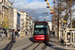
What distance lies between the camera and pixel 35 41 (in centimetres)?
1812

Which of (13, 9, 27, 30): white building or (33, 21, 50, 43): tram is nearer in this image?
(33, 21, 50, 43): tram

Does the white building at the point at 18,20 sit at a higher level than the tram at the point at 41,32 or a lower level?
higher

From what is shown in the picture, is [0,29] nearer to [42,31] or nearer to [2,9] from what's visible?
[2,9]

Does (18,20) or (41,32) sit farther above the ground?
(18,20)

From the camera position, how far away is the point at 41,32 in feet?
58.6

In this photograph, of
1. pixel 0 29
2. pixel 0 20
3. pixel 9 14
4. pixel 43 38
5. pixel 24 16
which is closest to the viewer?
pixel 43 38

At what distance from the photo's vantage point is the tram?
17609 millimetres

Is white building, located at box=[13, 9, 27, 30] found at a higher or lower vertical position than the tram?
higher

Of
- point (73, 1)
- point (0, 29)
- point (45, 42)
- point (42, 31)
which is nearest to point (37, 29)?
point (42, 31)

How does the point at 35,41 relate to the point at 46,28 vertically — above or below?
below

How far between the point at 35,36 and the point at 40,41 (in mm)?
1029

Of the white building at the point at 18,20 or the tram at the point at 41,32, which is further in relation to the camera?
the white building at the point at 18,20

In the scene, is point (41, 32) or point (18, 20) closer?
point (41, 32)

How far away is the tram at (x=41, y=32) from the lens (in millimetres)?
17609
